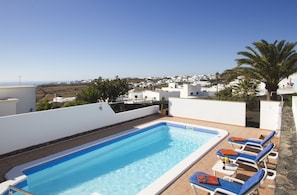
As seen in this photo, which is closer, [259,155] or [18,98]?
[259,155]

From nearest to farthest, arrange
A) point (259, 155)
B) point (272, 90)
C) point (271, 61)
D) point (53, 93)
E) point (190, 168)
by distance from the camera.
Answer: point (259, 155) → point (190, 168) → point (271, 61) → point (272, 90) → point (53, 93)

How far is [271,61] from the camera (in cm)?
1133

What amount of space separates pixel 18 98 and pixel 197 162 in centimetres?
1145

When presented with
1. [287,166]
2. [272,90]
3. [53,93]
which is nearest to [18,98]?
[287,166]

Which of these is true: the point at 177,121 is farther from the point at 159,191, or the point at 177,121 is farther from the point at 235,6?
the point at 235,6

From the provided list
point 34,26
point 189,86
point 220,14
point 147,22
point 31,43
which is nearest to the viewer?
point 34,26

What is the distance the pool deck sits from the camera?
4.66m

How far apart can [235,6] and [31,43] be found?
50.3 feet

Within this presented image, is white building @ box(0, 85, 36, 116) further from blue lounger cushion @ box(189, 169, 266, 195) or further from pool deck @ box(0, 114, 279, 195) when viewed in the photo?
blue lounger cushion @ box(189, 169, 266, 195)

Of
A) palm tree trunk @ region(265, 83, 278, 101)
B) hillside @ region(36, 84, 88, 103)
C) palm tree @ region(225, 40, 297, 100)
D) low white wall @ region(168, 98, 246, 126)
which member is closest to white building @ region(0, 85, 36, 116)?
low white wall @ region(168, 98, 246, 126)

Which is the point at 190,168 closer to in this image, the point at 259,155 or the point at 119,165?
the point at 259,155

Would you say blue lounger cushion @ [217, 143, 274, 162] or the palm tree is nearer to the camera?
blue lounger cushion @ [217, 143, 274, 162]

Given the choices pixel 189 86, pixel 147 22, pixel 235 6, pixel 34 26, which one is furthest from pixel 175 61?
pixel 34 26

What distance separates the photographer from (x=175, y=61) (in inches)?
1497
